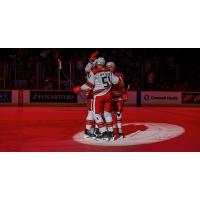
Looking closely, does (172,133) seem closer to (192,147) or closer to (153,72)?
(192,147)

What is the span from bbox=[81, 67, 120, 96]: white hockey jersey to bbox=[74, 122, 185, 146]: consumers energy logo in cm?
116

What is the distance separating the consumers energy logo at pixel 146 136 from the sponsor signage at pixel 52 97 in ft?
24.6

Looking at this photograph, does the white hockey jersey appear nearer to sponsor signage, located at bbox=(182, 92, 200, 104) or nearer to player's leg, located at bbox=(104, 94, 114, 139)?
player's leg, located at bbox=(104, 94, 114, 139)

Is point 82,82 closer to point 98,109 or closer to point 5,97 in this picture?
point 5,97

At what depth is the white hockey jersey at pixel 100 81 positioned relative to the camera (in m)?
8.62

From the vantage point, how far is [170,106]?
18766mm

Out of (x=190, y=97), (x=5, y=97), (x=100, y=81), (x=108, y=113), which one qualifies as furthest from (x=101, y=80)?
(x=190, y=97)

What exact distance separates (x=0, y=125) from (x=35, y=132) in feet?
5.44

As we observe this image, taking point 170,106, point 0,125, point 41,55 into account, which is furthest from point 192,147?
point 41,55

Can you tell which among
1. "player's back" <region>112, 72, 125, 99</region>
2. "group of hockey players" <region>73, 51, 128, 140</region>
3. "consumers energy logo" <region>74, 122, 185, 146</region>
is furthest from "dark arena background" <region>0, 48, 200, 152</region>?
"group of hockey players" <region>73, 51, 128, 140</region>

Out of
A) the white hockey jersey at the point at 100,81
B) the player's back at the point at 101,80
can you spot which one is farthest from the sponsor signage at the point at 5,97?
the player's back at the point at 101,80

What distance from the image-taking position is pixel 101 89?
8.64 metres

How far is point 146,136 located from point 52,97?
9788mm

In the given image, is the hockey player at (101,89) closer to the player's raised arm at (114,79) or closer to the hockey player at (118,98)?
the player's raised arm at (114,79)
